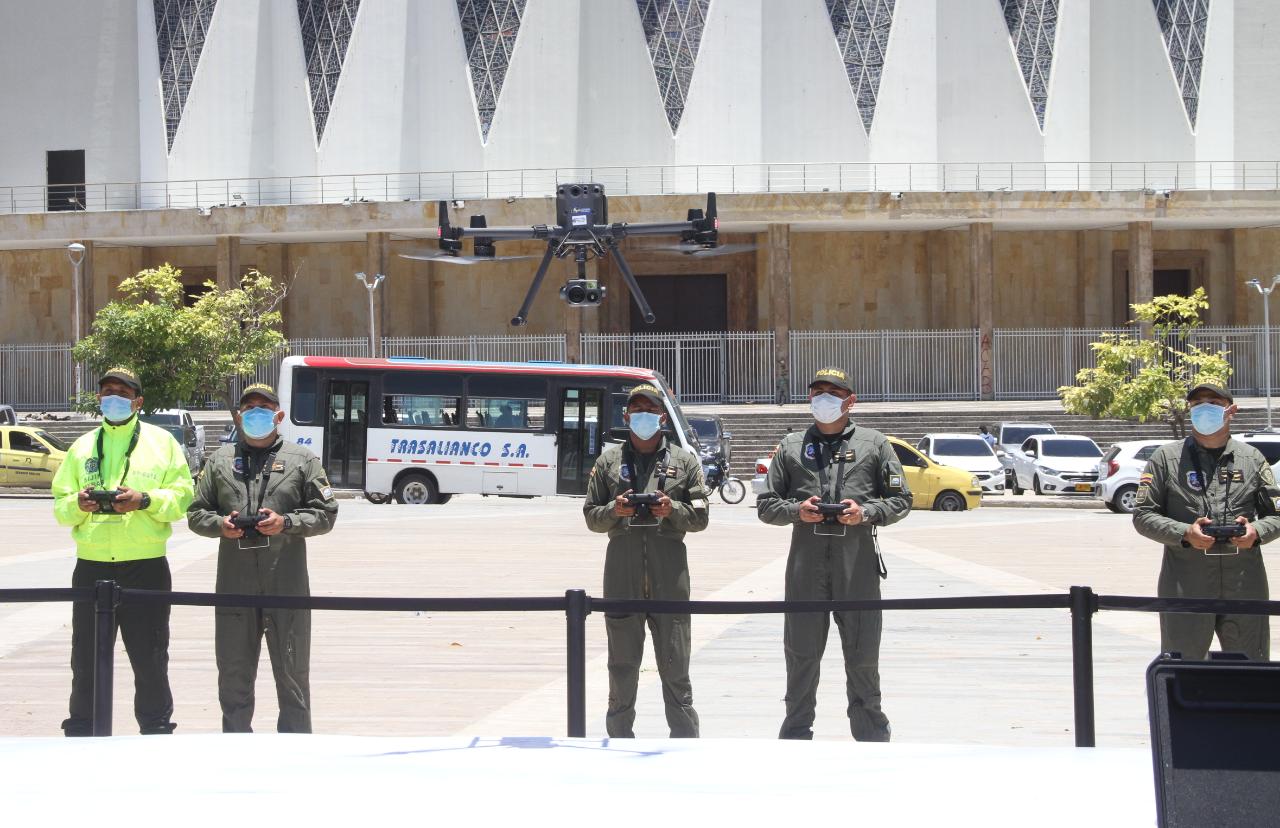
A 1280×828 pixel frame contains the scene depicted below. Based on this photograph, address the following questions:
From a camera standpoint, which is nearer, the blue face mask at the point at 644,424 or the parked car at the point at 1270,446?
the blue face mask at the point at 644,424

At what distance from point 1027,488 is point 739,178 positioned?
1463cm

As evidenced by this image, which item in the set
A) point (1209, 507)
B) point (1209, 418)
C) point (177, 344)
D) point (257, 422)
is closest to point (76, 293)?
point (177, 344)

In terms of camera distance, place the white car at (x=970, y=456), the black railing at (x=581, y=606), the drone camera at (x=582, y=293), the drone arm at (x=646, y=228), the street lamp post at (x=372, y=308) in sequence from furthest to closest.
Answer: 1. the street lamp post at (x=372, y=308)
2. the drone arm at (x=646, y=228)
3. the drone camera at (x=582, y=293)
4. the white car at (x=970, y=456)
5. the black railing at (x=581, y=606)

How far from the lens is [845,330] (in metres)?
45.5

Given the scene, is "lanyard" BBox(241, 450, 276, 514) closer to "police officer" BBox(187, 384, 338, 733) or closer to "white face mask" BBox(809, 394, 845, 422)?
"police officer" BBox(187, 384, 338, 733)

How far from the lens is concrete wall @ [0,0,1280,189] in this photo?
140ft

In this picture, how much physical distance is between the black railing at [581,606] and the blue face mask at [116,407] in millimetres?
1067

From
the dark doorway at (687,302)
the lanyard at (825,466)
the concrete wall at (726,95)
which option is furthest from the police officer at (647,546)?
the dark doorway at (687,302)

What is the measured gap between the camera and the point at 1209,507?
745 centimetres

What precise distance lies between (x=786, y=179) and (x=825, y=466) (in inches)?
1412

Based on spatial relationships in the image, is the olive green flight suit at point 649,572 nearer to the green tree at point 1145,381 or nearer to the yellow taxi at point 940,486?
the yellow taxi at point 940,486

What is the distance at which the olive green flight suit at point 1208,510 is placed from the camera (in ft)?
24.1

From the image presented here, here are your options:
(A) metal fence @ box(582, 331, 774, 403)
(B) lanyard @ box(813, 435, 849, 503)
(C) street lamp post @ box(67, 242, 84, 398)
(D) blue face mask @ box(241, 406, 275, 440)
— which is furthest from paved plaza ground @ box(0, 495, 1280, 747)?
(C) street lamp post @ box(67, 242, 84, 398)

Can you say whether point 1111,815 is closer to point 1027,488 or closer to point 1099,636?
point 1099,636
